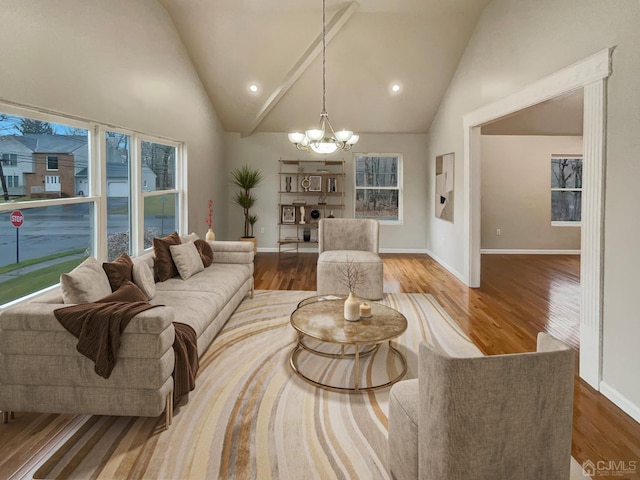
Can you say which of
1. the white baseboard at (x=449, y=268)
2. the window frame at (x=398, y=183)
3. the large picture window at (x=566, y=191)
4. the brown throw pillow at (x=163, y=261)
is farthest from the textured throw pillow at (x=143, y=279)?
the large picture window at (x=566, y=191)

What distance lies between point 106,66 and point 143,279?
6.47 ft

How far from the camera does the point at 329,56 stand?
20.3 ft

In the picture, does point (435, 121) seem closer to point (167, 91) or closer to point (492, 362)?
point (167, 91)

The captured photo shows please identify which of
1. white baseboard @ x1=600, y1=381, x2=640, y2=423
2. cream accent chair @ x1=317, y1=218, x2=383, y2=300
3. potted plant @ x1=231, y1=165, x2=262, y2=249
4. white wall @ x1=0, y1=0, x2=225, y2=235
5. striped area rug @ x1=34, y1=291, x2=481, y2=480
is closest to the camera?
striped area rug @ x1=34, y1=291, x2=481, y2=480

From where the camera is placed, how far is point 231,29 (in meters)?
5.62

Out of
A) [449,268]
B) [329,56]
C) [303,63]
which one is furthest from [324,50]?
[449,268]

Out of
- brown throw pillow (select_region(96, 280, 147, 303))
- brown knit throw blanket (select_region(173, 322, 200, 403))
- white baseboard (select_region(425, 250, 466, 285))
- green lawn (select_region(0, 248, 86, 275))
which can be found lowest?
brown knit throw blanket (select_region(173, 322, 200, 403))

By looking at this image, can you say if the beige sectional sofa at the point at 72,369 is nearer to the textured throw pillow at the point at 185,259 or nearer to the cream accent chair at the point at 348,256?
the textured throw pillow at the point at 185,259

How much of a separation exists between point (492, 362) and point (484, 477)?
0.41 m

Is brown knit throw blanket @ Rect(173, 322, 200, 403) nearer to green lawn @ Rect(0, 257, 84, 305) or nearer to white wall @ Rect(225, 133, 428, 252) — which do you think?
green lawn @ Rect(0, 257, 84, 305)

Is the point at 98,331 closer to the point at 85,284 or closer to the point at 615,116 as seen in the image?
the point at 85,284

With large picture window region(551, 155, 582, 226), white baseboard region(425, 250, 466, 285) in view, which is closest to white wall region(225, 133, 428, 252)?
white baseboard region(425, 250, 466, 285)

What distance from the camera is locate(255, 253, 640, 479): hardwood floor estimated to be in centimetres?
226

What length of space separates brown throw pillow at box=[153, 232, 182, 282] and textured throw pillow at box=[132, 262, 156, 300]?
60 cm
